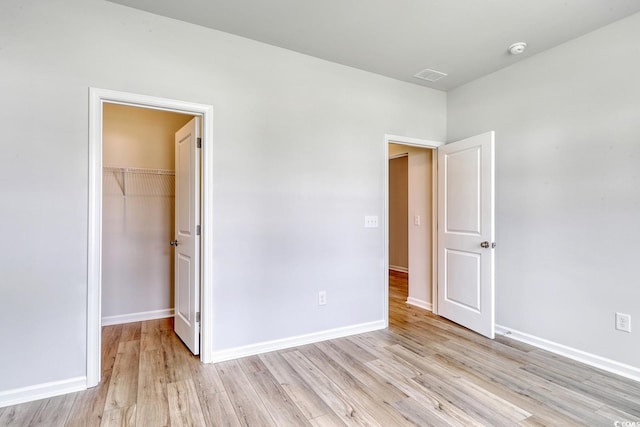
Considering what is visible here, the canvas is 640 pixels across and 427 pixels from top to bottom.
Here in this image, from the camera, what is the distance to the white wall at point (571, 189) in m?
2.41

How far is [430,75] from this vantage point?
11.1 feet

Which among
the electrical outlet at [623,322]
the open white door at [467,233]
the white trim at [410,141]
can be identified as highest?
the white trim at [410,141]

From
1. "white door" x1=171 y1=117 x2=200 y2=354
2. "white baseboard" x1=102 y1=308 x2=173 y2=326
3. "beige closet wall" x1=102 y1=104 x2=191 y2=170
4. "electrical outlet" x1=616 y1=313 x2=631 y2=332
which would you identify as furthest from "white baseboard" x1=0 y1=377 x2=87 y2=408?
"electrical outlet" x1=616 y1=313 x2=631 y2=332

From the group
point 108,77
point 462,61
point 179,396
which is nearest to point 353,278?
point 179,396

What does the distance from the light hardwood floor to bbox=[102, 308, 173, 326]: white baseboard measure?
0.57 m

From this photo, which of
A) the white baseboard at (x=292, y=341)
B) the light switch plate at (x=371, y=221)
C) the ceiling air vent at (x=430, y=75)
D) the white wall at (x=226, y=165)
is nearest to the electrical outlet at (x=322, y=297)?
the white wall at (x=226, y=165)

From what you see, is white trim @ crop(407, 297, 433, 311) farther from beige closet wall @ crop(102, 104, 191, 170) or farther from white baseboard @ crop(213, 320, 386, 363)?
beige closet wall @ crop(102, 104, 191, 170)

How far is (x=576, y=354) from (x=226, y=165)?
128 inches

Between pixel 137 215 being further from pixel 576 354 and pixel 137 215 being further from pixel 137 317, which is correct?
pixel 576 354

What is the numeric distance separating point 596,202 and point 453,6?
1.88 metres

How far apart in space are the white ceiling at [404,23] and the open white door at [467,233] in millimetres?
841

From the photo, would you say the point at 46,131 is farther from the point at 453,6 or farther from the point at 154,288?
the point at 453,6

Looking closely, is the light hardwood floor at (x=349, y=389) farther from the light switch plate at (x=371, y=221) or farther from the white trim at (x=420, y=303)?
the light switch plate at (x=371, y=221)

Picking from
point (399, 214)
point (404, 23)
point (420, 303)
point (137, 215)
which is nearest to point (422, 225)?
point (420, 303)
